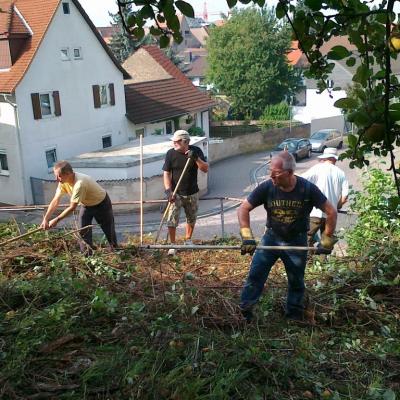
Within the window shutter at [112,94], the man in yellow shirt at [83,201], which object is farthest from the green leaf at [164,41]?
the window shutter at [112,94]

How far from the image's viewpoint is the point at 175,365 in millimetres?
3469

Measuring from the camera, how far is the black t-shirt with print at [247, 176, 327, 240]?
4.70m

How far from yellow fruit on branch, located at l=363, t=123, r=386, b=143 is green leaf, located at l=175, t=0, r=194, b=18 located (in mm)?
841

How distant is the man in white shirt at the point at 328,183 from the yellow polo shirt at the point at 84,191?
2.72m

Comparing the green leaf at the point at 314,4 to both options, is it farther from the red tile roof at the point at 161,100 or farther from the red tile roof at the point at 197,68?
the red tile roof at the point at 197,68

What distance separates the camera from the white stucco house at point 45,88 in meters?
19.8

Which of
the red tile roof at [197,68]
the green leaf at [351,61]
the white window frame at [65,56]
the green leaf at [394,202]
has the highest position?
the red tile roof at [197,68]

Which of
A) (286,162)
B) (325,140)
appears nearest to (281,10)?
(286,162)

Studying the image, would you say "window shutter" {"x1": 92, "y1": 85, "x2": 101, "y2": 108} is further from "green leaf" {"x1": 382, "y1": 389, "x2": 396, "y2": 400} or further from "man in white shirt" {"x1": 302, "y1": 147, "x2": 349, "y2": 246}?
"green leaf" {"x1": 382, "y1": 389, "x2": 396, "y2": 400}

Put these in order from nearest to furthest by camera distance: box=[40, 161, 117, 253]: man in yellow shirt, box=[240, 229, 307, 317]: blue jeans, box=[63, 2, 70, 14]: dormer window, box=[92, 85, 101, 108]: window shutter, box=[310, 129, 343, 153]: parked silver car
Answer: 1. box=[240, 229, 307, 317]: blue jeans
2. box=[40, 161, 117, 253]: man in yellow shirt
3. box=[63, 2, 70, 14]: dormer window
4. box=[92, 85, 101, 108]: window shutter
5. box=[310, 129, 343, 153]: parked silver car

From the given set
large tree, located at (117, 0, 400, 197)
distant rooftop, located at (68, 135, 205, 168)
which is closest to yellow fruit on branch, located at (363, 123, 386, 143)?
large tree, located at (117, 0, 400, 197)

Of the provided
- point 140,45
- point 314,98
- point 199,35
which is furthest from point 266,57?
point 199,35

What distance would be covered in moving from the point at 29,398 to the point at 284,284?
10.6 ft

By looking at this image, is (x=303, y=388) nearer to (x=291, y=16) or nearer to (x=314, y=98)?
(x=291, y=16)
